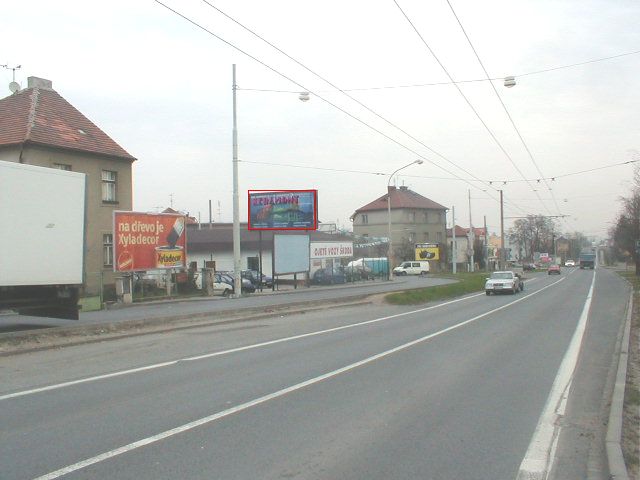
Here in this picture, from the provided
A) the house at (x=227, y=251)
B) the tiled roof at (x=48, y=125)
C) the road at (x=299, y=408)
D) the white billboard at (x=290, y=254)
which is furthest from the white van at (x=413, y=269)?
the road at (x=299, y=408)

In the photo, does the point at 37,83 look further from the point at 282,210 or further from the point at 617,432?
the point at 617,432

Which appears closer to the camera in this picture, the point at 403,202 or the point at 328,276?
the point at 328,276

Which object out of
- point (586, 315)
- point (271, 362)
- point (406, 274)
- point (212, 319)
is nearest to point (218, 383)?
point (271, 362)

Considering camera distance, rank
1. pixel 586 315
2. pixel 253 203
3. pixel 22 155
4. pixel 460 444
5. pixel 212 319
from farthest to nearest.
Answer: pixel 253 203, pixel 22 155, pixel 586 315, pixel 212 319, pixel 460 444

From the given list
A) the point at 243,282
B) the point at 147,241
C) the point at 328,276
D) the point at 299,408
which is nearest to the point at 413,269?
the point at 328,276

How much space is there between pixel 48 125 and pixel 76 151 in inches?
74.8

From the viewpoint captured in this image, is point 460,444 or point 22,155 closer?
point 460,444

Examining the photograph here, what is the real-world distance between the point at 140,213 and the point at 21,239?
17170 millimetres

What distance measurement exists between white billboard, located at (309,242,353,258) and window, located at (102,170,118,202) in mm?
15552

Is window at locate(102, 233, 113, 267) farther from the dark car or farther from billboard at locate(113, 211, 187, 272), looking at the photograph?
the dark car

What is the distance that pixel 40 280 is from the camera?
14.7 metres

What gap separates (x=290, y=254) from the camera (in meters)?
41.6

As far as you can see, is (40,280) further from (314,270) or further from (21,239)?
(314,270)

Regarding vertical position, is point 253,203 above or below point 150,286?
above
